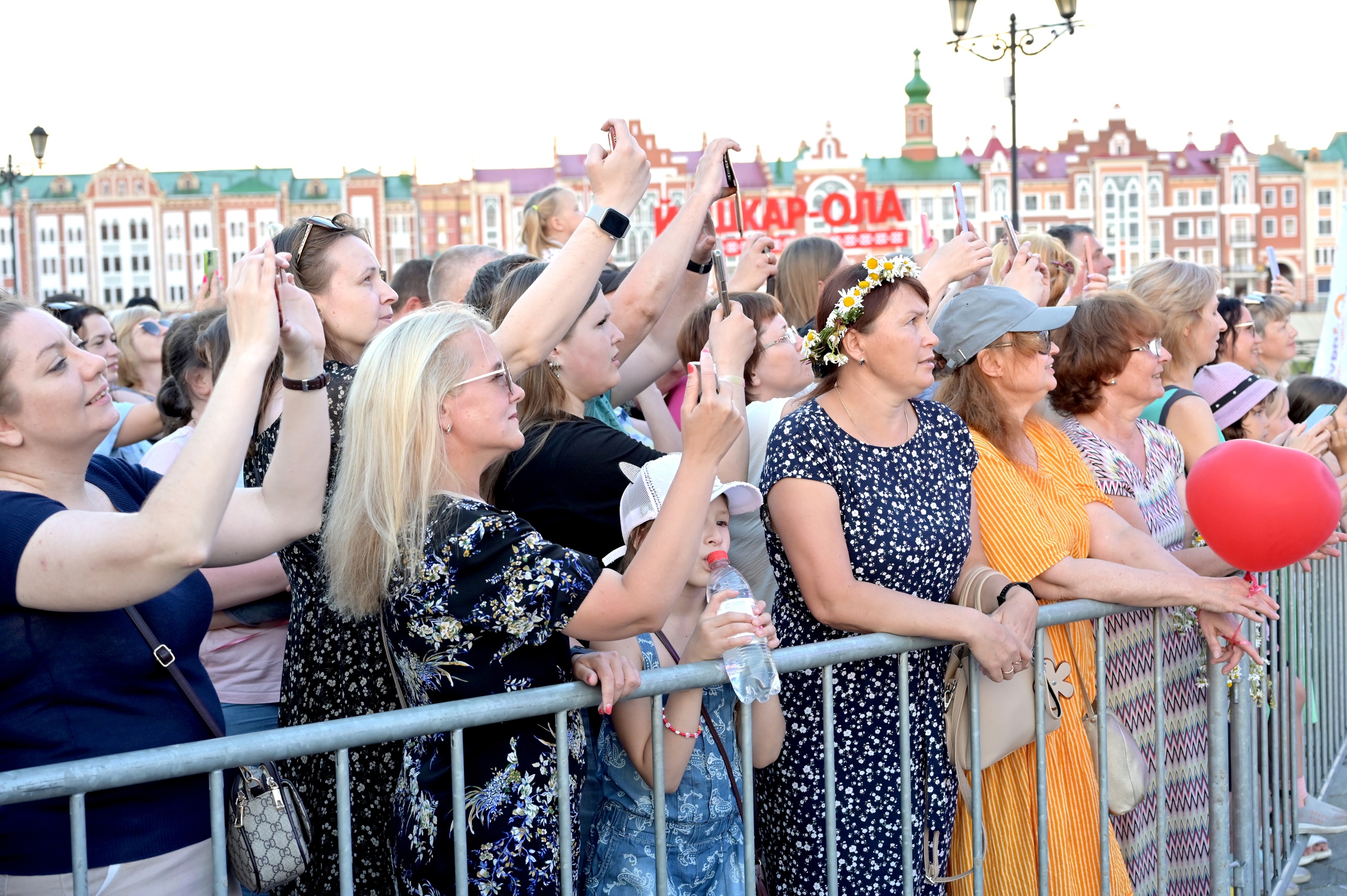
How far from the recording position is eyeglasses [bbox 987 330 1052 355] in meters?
3.11

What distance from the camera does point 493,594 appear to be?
201cm

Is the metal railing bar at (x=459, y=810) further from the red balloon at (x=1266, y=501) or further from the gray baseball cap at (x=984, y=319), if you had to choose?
the red balloon at (x=1266, y=501)

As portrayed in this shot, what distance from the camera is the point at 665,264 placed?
3082 millimetres

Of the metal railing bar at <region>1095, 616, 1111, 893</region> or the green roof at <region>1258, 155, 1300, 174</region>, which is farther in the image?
the green roof at <region>1258, 155, 1300, 174</region>

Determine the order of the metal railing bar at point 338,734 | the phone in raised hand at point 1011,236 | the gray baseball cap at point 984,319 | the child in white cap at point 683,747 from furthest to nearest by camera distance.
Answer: the phone in raised hand at point 1011,236
the gray baseball cap at point 984,319
the child in white cap at point 683,747
the metal railing bar at point 338,734

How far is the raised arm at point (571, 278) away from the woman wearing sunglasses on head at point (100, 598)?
624mm

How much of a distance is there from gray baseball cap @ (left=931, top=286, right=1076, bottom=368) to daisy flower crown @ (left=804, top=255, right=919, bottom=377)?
33 cm

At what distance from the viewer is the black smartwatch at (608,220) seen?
269 centimetres

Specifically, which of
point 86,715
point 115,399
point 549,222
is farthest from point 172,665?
point 115,399

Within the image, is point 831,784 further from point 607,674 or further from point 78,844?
point 78,844

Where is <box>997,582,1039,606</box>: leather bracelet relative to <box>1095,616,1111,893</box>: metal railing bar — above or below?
above

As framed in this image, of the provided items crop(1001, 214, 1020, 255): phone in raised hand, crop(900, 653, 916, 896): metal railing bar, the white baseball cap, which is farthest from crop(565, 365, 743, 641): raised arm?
crop(1001, 214, 1020, 255): phone in raised hand

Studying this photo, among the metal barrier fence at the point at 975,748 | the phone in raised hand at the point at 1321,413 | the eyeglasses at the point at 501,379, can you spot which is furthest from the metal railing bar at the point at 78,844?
the phone in raised hand at the point at 1321,413

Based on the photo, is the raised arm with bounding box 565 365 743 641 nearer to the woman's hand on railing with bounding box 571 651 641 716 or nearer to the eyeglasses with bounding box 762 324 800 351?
the woman's hand on railing with bounding box 571 651 641 716
